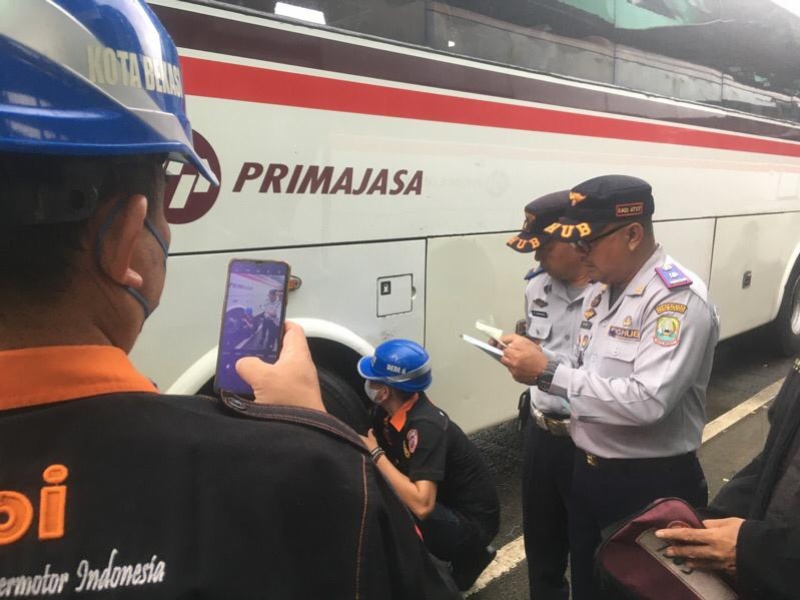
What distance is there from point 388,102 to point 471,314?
50.0 inches

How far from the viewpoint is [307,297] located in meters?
2.89

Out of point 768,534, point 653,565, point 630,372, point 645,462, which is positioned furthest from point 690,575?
point 630,372

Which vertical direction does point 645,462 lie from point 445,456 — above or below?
above

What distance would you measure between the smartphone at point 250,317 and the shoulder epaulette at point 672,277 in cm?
139

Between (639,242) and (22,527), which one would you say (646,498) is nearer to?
(639,242)

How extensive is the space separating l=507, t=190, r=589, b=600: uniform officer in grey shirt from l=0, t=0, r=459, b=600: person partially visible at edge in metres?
1.84

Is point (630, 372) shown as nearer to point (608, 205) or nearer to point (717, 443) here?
point (608, 205)

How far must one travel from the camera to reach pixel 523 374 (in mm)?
2367

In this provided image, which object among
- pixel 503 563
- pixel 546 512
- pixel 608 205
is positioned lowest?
pixel 503 563

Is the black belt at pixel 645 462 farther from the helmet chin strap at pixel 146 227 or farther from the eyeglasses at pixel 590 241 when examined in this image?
the helmet chin strap at pixel 146 227

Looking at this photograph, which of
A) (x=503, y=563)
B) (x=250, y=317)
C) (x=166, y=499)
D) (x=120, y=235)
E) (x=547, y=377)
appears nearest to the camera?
(x=166, y=499)

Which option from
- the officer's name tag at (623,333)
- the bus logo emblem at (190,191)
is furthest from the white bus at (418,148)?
the officer's name tag at (623,333)

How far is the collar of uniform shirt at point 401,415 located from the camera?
112 inches

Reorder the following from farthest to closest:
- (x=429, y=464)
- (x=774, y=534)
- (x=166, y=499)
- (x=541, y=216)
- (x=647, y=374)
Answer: (x=541, y=216), (x=429, y=464), (x=647, y=374), (x=774, y=534), (x=166, y=499)
